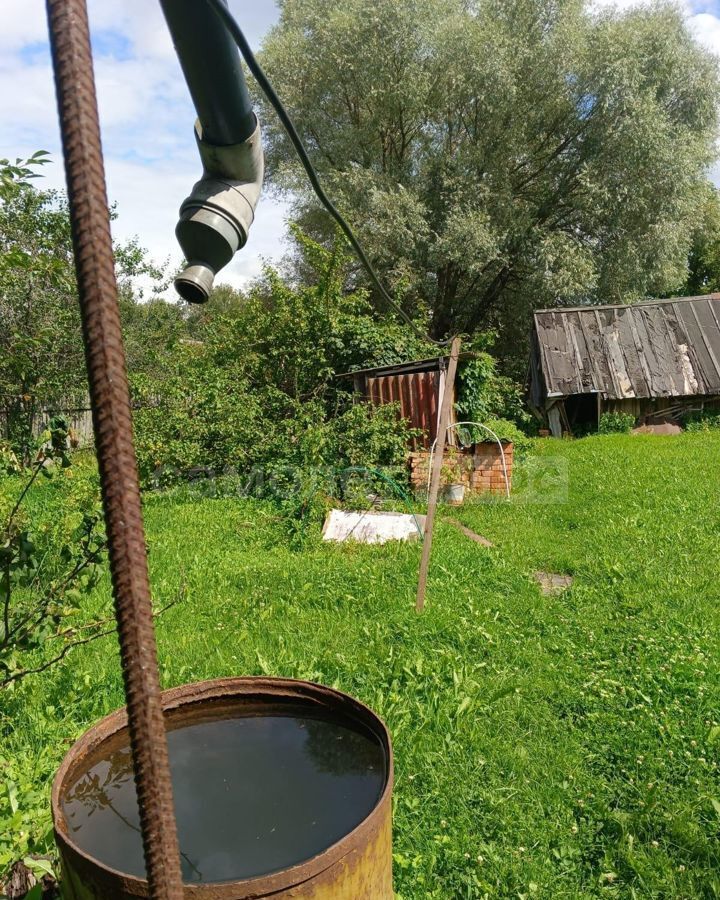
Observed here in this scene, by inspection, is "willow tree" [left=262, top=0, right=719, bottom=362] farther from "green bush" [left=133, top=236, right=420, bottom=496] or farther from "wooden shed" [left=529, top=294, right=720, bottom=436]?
"green bush" [left=133, top=236, right=420, bottom=496]

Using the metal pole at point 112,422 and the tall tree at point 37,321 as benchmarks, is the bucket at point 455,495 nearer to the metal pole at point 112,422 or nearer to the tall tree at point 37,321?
the tall tree at point 37,321

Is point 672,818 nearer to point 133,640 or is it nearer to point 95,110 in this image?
point 133,640

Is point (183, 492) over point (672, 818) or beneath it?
over

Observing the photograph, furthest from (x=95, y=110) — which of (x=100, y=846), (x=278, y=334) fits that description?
(x=278, y=334)

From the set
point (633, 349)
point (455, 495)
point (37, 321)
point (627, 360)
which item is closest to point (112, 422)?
point (455, 495)

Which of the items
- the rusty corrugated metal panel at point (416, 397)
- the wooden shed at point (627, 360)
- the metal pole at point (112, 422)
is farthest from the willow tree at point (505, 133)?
the metal pole at point (112, 422)

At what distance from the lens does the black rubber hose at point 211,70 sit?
3.69 feet

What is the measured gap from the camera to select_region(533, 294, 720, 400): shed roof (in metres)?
16.2

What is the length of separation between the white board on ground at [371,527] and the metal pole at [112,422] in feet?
20.4

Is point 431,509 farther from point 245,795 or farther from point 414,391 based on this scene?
point 414,391

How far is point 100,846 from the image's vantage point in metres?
1.71

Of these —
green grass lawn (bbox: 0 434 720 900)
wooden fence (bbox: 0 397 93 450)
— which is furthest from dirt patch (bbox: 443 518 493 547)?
wooden fence (bbox: 0 397 93 450)

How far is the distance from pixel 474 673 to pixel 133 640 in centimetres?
372

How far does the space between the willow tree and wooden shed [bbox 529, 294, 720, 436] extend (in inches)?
74.6
